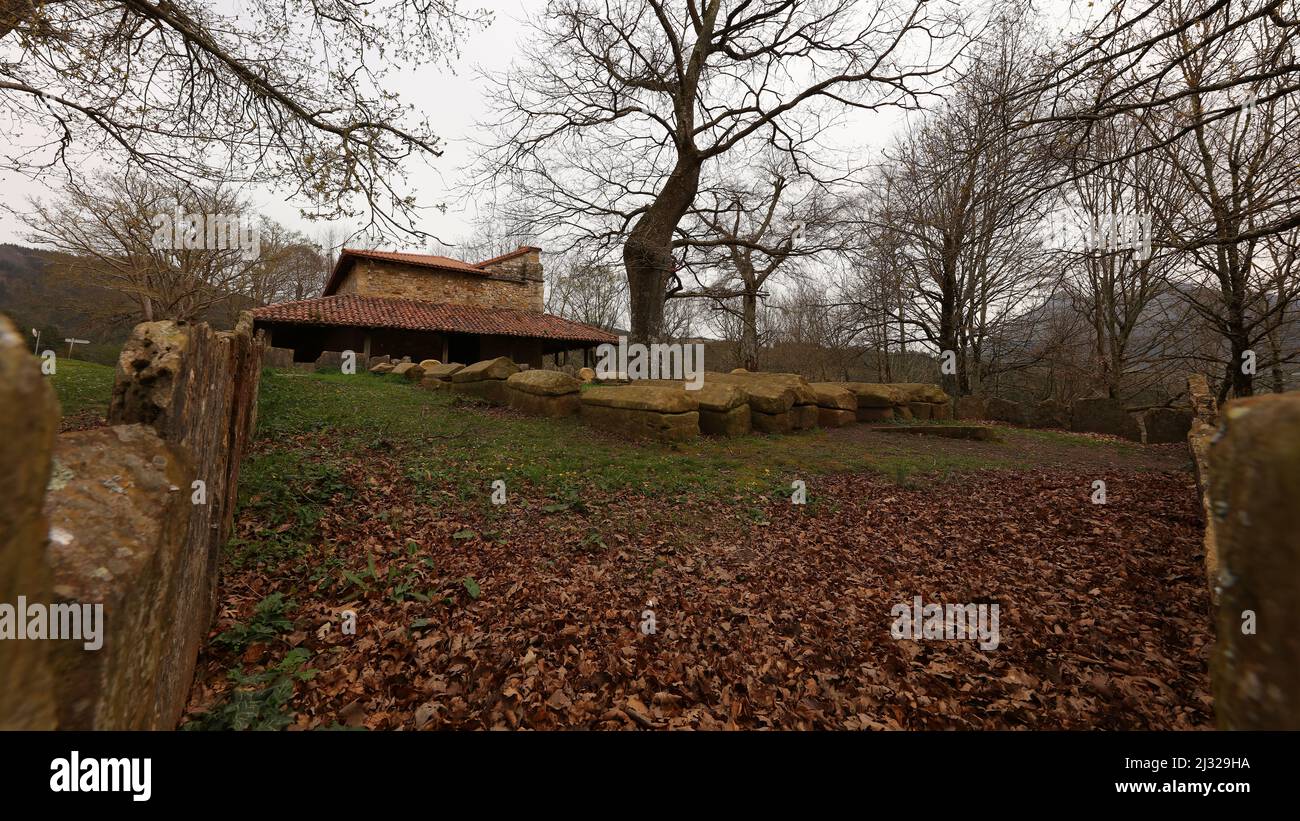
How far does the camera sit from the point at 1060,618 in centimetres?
323

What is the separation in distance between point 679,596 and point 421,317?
1963 cm

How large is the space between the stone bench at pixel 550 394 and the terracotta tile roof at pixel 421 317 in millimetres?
11110

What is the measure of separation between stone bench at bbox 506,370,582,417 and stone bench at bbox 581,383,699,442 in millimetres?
767

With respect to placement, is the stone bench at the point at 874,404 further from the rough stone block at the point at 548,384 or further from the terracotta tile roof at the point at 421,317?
the terracotta tile roof at the point at 421,317

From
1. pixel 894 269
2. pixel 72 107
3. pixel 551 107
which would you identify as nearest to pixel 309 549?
pixel 72 107

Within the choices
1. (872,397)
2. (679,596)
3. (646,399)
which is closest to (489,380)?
(646,399)

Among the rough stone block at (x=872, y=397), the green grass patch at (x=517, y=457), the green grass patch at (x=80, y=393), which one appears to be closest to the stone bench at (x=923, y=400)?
the rough stone block at (x=872, y=397)

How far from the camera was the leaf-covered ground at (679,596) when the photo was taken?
8.12ft

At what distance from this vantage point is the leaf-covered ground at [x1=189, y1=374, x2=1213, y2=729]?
2475 millimetres

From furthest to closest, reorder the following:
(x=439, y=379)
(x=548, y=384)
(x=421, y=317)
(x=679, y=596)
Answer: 1. (x=421, y=317)
2. (x=439, y=379)
3. (x=548, y=384)
4. (x=679, y=596)

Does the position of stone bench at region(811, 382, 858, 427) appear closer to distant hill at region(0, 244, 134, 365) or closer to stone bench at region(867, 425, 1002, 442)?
stone bench at region(867, 425, 1002, 442)

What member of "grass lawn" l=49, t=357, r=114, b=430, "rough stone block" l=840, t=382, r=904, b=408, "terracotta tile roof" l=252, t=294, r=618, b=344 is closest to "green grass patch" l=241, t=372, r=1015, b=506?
"grass lawn" l=49, t=357, r=114, b=430

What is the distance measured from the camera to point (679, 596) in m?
3.57

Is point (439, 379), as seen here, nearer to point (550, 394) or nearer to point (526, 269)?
point (550, 394)
